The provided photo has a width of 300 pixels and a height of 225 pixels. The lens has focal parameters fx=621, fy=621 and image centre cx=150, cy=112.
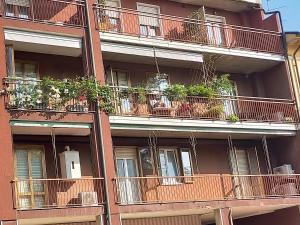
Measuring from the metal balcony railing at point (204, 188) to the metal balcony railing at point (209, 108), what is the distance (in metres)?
2.39

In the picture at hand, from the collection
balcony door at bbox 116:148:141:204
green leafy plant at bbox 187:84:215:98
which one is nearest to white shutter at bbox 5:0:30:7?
balcony door at bbox 116:148:141:204

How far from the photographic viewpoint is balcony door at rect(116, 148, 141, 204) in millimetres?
21750

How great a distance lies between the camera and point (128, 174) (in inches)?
908

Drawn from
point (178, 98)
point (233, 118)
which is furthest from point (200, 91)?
point (233, 118)

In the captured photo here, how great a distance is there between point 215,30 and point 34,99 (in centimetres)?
1047

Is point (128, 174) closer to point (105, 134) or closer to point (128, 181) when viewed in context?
point (128, 181)

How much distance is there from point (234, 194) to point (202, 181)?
1.64m

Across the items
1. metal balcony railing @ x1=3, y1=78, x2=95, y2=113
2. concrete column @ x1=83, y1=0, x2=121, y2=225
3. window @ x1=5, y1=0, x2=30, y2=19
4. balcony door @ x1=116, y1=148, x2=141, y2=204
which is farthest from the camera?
window @ x1=5, y1=0, x2=30, y2=19

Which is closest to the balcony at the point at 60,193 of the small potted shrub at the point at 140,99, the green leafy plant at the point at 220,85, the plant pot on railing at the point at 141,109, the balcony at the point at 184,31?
the plant pot on railing at the point at 141,109

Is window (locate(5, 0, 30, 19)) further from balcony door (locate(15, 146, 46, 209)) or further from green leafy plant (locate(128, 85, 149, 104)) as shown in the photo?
balcony door (locate(15, 146, 46, 209))

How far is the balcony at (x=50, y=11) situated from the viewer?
21922mm

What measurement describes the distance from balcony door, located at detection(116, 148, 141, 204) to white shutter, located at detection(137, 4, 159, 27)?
17.8 ft

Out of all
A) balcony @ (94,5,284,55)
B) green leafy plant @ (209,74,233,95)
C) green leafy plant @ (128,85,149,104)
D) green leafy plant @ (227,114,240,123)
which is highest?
balcony @ (94,5,284,55)

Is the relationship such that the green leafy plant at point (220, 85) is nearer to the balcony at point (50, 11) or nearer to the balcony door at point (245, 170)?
the balcony door at point (245, 170)
